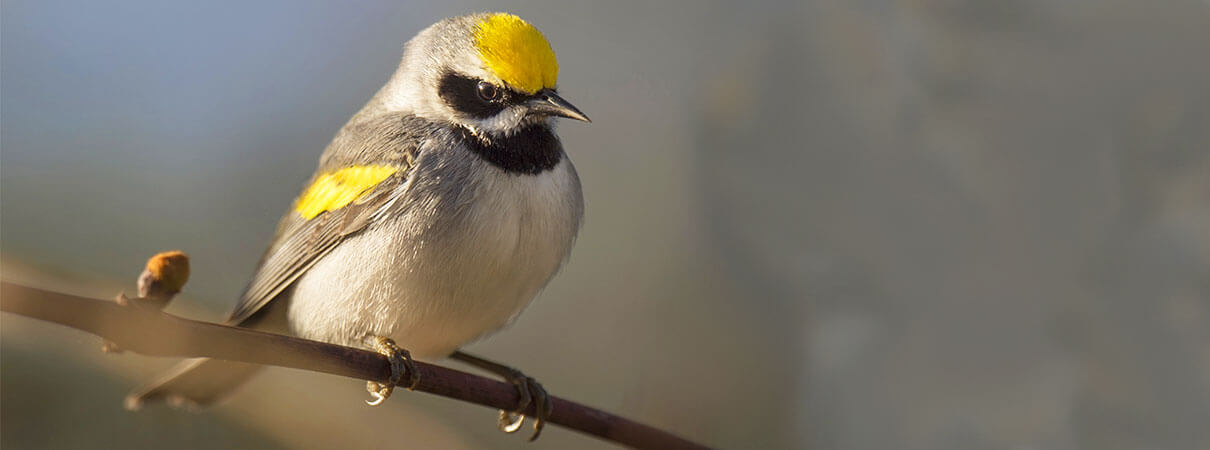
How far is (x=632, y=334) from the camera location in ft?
17.0

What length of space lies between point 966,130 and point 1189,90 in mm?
892

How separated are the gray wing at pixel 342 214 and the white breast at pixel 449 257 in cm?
6

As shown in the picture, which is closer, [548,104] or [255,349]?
[255,349]

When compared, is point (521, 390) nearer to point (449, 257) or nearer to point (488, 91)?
point (449, 257)

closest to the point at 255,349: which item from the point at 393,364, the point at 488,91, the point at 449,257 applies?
the point at 393,364

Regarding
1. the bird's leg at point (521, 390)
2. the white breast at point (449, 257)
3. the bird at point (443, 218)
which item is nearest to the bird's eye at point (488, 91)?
the bird at point (443, 218)

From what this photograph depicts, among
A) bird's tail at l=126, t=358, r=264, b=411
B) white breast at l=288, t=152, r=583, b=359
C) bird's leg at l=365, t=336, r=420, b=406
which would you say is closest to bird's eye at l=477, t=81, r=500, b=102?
white breast at l=288, t=152, r=583, b=359

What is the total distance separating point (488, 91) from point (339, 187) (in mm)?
633

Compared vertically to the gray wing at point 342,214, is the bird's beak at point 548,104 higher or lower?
higher

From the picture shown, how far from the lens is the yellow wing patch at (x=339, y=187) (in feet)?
10.4

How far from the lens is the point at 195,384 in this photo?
11.6 feet

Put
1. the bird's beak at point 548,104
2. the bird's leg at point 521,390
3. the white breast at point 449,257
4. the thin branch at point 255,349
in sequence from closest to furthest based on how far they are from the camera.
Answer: the thin branch at point 255,349 < the white breast at point 449,257 < the bird's beak at point 548,104 < the bird's leg at point 521,390

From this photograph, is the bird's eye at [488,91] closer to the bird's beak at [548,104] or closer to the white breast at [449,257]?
the bird's beak at [548,104]

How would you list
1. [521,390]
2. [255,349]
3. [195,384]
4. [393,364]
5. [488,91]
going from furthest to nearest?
[195,384] < [521,390] < [488,91] < [393,364] < [255,349]
